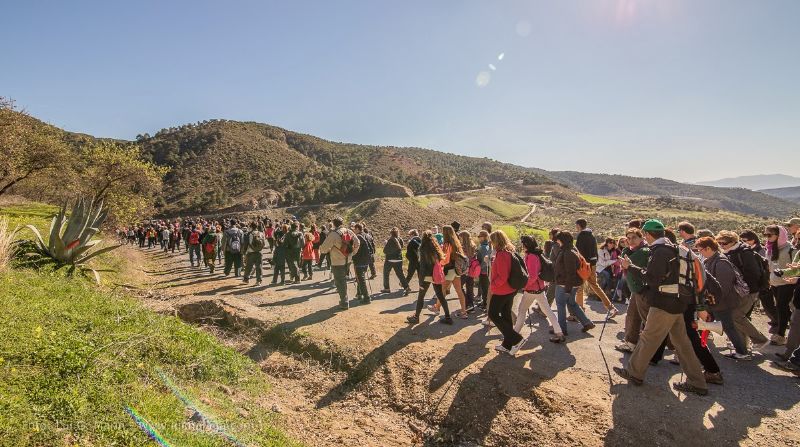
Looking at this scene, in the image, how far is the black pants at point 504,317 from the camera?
19.0 ft

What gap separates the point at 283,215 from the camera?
4622 centimetres

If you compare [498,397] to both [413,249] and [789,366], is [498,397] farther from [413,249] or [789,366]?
[413,249]

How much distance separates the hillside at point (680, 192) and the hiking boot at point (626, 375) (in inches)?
5657

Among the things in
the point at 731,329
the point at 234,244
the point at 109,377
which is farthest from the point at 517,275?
the point at 234,244

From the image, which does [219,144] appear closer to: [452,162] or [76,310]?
[452,162]

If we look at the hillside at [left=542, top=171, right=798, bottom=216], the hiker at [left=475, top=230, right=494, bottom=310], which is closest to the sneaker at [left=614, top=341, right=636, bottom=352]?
the hiker at [left=475, top=230, right=494, bottom=310]

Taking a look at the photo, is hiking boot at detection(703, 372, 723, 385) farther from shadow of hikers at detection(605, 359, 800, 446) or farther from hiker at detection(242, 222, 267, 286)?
hiker at detection(242, 222, 267, 286)

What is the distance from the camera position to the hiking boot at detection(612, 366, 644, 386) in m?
4.88

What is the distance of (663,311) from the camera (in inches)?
180

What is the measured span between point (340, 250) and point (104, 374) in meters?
4.72

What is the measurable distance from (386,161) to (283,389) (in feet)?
254

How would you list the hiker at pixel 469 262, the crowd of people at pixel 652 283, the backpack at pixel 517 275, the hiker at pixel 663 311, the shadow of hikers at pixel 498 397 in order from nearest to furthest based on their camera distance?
the shadow of hikers at pixel 498 397, the hiker at pixel 663 311, the crowd of people at pixel 652 283, the backpack at pixel 517 275, the hiker at pixel 469 262

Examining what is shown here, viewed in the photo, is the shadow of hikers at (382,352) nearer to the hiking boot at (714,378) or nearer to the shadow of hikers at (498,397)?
the shadow of hikers at (498,397)

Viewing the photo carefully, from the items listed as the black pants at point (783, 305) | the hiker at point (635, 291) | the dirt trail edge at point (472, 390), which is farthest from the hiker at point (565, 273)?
the black pants at point (783, 305)
